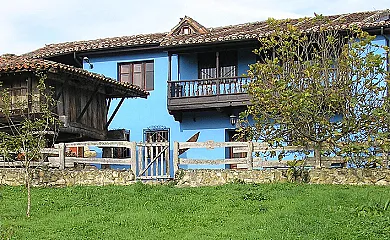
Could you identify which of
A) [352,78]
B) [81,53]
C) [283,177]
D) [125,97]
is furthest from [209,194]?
[81,53]

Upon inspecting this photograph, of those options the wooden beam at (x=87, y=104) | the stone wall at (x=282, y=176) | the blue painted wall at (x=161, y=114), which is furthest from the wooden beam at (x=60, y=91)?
the stone wall at (x=282, y=176)

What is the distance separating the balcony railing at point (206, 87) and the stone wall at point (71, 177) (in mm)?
6140

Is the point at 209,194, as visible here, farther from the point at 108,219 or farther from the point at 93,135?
the point at 93,135

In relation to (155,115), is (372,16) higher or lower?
higher

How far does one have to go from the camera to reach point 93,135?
2294 cm

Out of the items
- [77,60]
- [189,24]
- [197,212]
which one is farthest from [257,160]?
[77,60]

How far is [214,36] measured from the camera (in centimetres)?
2319

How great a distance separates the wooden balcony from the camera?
75.3 feet

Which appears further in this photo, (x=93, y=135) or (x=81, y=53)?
(x=81, y=53)

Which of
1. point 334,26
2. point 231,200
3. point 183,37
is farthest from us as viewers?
point 183,37

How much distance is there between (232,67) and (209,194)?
32.1 feet

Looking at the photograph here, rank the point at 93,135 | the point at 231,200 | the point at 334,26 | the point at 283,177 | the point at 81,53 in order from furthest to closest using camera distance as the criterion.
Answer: the point at 81,53 < the point at 93,135 < the point at 334,26 < the point at 283,177 < the point at 231,200

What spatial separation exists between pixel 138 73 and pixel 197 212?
13.3 metres

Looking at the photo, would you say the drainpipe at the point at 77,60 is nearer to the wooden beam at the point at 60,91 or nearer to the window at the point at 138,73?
the window at the point at 138,73
